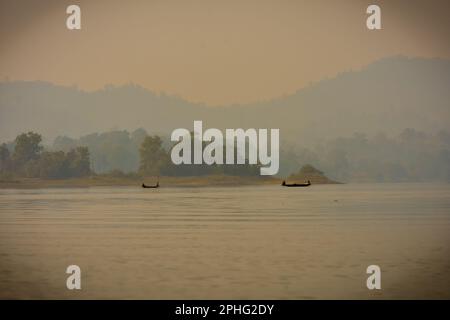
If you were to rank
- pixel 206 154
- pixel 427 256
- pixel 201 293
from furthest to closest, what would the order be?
1. pixel 206 154
2. pixel 427 256
3. pixel 201 293

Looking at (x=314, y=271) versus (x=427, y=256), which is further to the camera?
(x=427, y=256)

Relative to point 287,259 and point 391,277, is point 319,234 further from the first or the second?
point 391,277

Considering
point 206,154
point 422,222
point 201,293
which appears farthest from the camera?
point 206,154

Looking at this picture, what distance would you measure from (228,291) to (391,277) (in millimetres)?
3423

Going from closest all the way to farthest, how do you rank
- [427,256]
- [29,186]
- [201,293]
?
[201,293] < [427,256] < [29,186]

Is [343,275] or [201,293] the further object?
[343,275]

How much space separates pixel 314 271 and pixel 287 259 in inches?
79.0

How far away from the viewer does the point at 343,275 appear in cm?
1523

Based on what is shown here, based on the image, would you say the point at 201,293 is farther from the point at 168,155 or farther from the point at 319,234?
the point at 168,155

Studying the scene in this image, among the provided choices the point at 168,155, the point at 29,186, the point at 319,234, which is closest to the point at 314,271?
the point at 319,234

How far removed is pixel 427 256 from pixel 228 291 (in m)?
5.98

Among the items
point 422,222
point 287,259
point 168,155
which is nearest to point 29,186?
point 168,155
